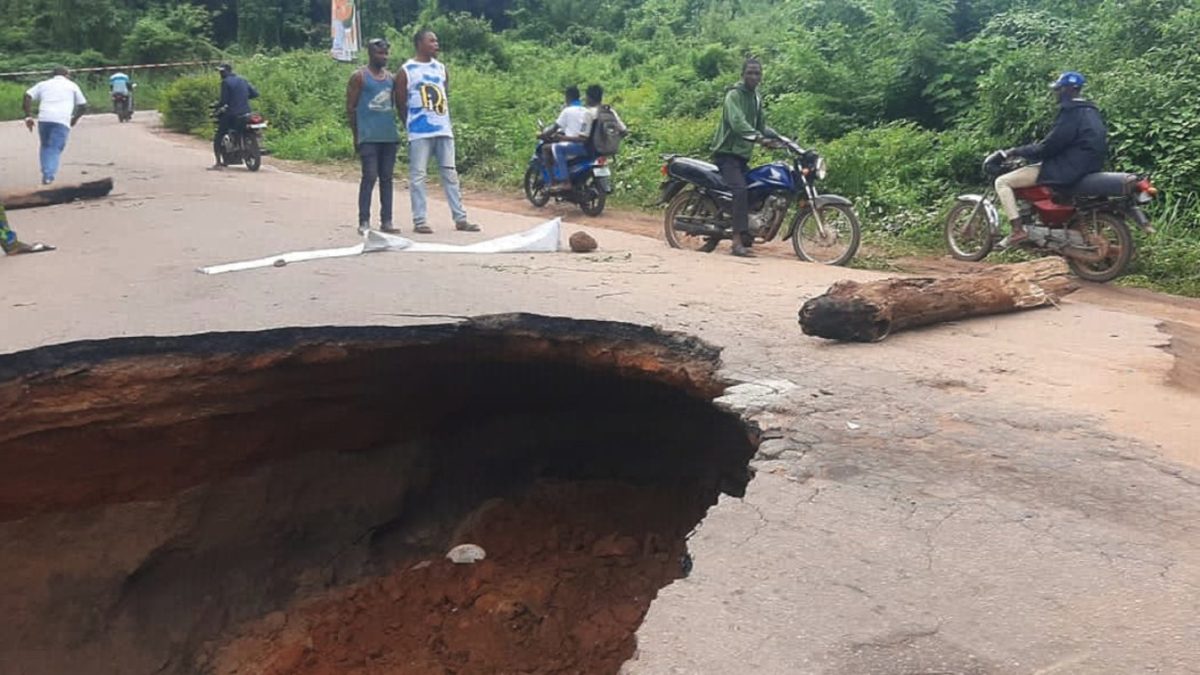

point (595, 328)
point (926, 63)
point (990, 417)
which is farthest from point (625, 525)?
point (926, 63)

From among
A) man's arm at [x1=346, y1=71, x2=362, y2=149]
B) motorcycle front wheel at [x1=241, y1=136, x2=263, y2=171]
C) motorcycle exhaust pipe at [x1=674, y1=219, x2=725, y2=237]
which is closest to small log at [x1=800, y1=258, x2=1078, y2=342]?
motorcycle exhaust pipe at [x1=674, y1=219, x2=725, y2=237]

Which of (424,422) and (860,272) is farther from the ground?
(860,272)

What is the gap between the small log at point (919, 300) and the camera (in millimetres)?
5352

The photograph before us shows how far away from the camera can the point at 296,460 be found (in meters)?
6.16

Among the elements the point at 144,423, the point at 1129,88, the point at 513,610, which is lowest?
the point at 513,610

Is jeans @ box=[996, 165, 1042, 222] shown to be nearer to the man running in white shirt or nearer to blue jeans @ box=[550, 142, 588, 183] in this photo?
blue jeans @ box=[550, 142, 588, 183]

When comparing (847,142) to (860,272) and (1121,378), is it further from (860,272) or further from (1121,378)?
(1121,378)

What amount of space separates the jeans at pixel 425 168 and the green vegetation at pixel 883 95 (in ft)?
13.1

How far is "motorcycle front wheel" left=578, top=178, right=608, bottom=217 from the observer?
12516 millimetres

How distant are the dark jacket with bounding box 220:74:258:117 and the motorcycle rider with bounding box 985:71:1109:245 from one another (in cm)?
1220

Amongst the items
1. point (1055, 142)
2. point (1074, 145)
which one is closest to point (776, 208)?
point (1055, 142)

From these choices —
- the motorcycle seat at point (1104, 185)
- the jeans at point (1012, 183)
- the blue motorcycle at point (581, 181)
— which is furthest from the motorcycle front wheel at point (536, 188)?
the motorcycle seat at point (1104, 185)

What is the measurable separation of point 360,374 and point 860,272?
14.5 feet

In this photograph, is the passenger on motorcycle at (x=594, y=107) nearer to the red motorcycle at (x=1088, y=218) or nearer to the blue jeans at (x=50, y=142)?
the red motorcycle at (x=1088, y=218)
